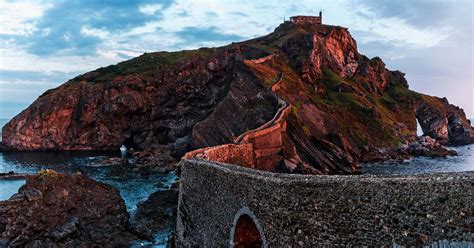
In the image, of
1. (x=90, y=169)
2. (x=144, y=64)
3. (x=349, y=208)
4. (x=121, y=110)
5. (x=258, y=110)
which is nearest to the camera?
(x=349, y=208)

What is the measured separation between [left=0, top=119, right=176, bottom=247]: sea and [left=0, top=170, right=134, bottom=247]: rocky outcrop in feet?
10.7

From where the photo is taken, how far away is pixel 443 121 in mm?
134125

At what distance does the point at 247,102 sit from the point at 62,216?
5371 centimetres

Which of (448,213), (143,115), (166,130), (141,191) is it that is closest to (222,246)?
(448,213)

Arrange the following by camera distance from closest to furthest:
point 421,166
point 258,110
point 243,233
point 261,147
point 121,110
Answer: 1. point 243,233
2. point 261,147
3. point 421,166
4. point 258,110
5. point 121,110

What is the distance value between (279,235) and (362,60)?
13264 cm

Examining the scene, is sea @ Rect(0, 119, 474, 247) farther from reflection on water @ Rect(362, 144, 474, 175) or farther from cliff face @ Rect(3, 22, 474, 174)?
cliff face @ Rect(3, 22, 474, 174)

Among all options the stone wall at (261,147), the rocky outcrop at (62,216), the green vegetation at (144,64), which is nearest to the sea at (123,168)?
the rocky outcrop at (62,216)

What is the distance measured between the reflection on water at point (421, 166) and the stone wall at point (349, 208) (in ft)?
189

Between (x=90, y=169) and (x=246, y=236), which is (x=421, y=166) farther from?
→ (x=246, y=236)

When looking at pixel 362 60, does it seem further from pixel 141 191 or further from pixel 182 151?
pixel 141 191

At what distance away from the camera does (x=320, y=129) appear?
88312 millimetres

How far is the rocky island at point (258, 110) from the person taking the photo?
249 ft

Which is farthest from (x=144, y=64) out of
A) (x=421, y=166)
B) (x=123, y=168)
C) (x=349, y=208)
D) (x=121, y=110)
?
(x=349, y=208)
